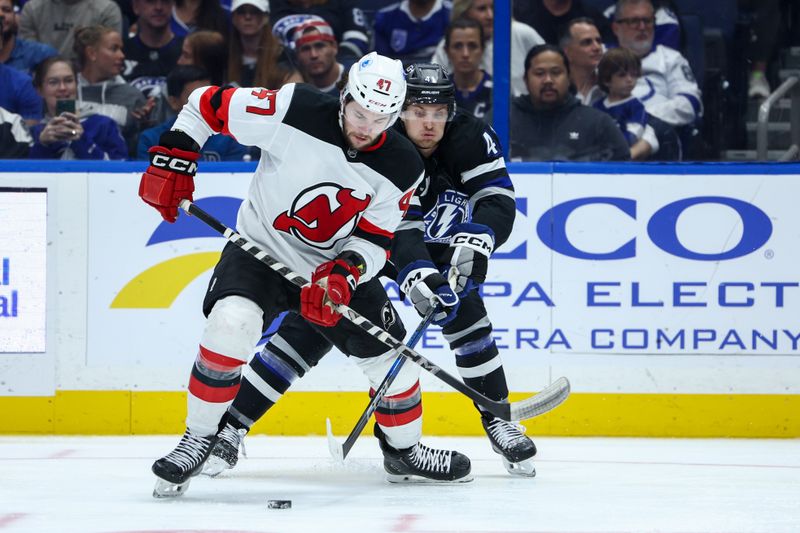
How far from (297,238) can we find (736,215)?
181cm

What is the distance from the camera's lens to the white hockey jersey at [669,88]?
4.33 meters

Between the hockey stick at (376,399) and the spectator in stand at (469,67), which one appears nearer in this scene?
the hockey stick at (376,399)

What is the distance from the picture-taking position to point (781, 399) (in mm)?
4184

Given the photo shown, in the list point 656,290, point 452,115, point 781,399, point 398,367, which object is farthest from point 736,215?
point 398,367

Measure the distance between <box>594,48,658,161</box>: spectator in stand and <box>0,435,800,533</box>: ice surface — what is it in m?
1.07

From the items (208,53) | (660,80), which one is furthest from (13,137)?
(660,80)

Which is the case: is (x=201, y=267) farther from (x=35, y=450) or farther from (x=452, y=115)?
(x=452, y=115)

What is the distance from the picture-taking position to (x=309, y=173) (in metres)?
2.95

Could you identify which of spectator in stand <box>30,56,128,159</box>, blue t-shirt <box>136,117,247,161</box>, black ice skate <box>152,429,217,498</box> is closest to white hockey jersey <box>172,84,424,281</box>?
black ice skate <box>152,429,217,498</box>

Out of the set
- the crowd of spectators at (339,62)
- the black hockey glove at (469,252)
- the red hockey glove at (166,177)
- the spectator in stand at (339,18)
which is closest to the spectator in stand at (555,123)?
the crowd of spectators at (339,62)

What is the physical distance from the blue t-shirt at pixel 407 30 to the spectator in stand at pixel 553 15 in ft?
1.54

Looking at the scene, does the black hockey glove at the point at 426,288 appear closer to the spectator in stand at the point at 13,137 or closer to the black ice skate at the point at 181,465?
the black ice skate at the point at 181,465

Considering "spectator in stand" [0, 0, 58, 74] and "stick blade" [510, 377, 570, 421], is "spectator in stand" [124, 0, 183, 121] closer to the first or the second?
"spectator in stand" [0, 0, 58, 74]

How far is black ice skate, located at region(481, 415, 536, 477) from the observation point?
3.36 meters
